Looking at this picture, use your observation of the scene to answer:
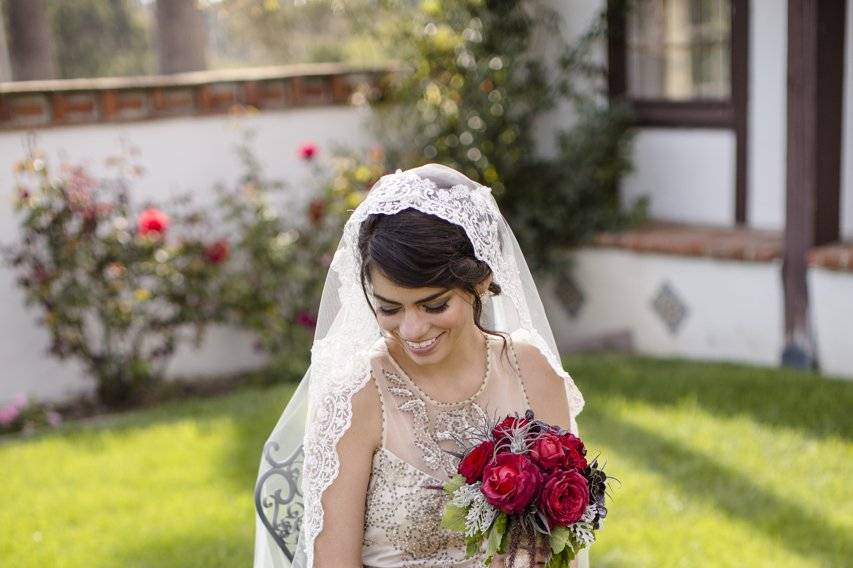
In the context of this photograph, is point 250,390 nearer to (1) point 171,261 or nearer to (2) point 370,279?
(1) point 171,261

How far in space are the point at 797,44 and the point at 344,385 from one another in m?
4.06

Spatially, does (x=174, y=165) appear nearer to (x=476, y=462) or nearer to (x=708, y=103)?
(x=708, y=103)

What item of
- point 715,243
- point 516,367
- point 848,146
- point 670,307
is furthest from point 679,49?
point 516,367

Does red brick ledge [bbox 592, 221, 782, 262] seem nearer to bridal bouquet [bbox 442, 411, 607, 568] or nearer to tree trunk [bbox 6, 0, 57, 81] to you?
bridal bouquet [bbox 442, 411, 607, 568]

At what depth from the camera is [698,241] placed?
6238mm

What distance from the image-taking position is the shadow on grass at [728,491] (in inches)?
148

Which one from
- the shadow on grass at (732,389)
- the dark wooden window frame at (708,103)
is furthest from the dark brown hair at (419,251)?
the dark wooden window frame at (708,103)

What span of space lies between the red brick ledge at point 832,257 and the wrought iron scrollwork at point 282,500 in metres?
3.73

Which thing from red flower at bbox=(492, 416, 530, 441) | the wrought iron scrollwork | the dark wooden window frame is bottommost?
the wrought iron scrollwork

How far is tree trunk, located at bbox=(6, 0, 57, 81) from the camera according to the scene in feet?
37.0

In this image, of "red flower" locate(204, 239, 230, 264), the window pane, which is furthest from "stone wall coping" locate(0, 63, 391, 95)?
the window pane

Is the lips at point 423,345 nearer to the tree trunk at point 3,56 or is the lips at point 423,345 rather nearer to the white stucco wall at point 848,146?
the white stucco wall at point 848,146

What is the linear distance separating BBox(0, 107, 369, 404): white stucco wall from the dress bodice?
4135 mm

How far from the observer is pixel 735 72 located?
6.50 meters
